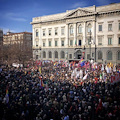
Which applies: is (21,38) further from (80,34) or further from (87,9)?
(87,9)

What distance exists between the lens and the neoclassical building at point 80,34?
34.4m

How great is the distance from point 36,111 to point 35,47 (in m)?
38.9

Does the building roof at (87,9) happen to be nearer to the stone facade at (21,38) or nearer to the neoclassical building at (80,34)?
the neoclassical building at (80,34)

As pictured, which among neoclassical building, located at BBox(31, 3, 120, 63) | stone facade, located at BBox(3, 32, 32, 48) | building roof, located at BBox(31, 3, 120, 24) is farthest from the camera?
stone facade, located at BBox(3, 32, 32, 48)

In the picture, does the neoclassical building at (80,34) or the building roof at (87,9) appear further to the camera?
the neoclassical building at (80,34)

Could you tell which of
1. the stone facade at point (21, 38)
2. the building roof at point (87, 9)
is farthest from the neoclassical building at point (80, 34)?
the stone facade at point (21, 38)

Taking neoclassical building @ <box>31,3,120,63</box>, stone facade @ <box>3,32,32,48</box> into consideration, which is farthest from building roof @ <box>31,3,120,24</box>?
stone facade @ <box>3,32,32,48</box>

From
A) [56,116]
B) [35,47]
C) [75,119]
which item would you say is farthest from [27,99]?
[35,47]

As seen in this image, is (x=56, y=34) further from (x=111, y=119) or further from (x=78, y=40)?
(x=111, y=119)

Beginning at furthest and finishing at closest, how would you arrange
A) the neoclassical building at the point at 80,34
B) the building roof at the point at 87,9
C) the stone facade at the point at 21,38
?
the stone facade at the point at 21,38, the neoclassical building at the point at 80,34, the building roof at the point at 87,9

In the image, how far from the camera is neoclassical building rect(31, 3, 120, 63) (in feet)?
113

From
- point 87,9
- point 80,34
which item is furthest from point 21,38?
point 87,9

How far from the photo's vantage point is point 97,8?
35.8m

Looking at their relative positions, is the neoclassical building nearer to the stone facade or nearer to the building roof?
the building roof
